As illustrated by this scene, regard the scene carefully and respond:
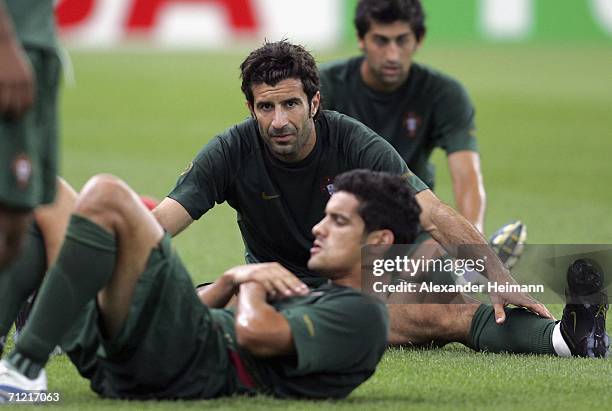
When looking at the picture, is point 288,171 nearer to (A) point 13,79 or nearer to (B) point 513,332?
(B) point 513,332

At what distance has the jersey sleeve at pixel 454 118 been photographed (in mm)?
8539

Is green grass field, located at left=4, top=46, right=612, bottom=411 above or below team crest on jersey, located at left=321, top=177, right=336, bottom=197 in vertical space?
below

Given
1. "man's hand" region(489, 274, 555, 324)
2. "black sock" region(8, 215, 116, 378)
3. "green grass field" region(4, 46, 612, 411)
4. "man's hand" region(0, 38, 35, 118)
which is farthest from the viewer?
"man's hand" region(489, 274, 555, 324)

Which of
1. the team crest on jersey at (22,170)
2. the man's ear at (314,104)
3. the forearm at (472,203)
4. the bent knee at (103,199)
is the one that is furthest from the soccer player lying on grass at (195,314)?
the forearm at (472,203)

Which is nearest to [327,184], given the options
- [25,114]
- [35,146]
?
[35,146]

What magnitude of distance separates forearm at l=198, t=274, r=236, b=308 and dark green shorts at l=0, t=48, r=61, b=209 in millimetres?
861

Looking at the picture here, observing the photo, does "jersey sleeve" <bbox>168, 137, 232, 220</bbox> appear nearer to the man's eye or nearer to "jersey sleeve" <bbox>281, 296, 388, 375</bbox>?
"jersey sleeve" <bbox>281, 296, 388, 375</bbox>

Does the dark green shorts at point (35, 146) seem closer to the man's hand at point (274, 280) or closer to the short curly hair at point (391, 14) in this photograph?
the man's hand at point (274, 280)

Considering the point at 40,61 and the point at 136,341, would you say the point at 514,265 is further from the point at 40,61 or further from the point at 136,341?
the point at 40,61

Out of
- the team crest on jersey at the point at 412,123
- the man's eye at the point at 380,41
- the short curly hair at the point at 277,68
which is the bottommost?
the team crest on jersey at the point at 412,123

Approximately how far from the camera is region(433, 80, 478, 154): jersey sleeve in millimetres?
8539

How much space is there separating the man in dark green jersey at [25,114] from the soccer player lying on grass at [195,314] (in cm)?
30

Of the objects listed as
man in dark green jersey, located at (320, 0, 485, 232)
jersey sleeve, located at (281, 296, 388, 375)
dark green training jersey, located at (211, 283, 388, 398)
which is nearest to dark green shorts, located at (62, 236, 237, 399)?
dark green training jersey, located at (211, 283, 388, 398)

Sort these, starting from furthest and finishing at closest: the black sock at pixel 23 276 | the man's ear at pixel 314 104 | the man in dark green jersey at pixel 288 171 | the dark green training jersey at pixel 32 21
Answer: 1. the man's ear at pixel 314 104
2. the man in dark green jersey at pixel 288 171
3. the black sock at pixel 23 276
4. the dark green training jersey at pixel 32 21
